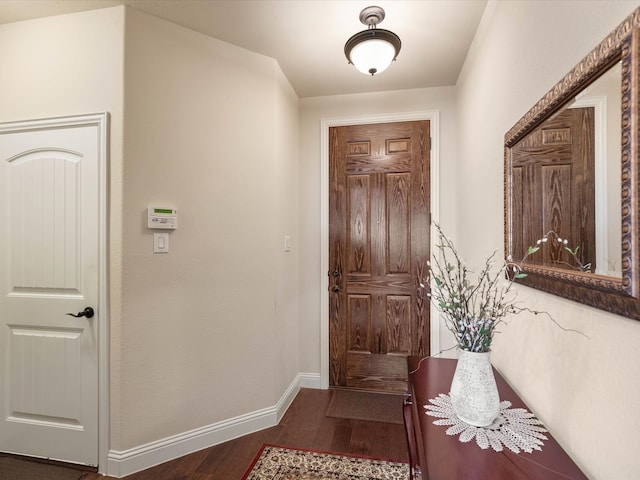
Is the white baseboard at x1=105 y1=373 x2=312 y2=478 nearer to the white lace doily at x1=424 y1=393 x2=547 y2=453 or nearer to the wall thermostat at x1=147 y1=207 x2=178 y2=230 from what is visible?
the wall thermostat at x1=147 y1=207 x2=178 y2=230

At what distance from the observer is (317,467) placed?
71.9 inches

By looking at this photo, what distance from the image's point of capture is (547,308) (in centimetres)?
105

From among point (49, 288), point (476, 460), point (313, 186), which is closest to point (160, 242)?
point (49, 288)

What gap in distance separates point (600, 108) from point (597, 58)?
0.12m

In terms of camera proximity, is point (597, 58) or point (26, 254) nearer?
point (597, 58)

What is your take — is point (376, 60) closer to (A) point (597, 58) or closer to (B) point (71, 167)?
(A) point (597, 58)

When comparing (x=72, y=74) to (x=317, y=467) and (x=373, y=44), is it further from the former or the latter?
(x=317, y=467)

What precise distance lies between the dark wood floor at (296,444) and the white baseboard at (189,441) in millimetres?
33

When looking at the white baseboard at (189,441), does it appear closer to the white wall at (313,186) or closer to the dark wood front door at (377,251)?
the white wall at (313,186)

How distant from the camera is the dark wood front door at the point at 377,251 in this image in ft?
8.95

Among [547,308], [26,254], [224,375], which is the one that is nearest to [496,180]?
[547,308]

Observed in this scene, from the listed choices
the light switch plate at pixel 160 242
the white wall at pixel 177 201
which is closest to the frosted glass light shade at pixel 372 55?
the white wall at pixel 177 201

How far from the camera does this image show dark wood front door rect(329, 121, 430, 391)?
2727 millimetres

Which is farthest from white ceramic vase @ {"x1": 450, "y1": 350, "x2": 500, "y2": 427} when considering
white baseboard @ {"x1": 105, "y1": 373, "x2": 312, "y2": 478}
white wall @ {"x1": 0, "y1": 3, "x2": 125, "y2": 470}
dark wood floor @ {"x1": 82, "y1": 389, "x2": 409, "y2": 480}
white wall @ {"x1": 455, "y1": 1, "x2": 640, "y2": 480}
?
white wall @ {"x1": 0, "y1": 3, "x2": 125, "y2": 470}
